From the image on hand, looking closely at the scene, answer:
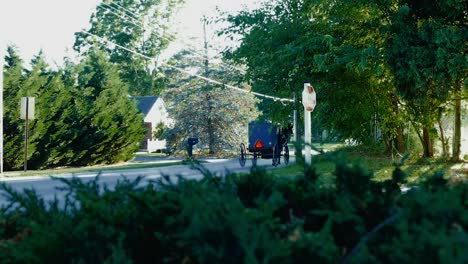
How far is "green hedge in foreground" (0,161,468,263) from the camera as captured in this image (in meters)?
1.91

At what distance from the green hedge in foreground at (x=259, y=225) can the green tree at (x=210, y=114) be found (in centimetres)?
3402

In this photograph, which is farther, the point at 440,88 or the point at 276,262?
the point at 440,88

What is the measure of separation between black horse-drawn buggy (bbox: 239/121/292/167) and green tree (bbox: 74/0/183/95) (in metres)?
30.2

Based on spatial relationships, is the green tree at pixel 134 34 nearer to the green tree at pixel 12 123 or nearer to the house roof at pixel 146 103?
the house roof at pixel 146 103

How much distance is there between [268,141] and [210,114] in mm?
12182

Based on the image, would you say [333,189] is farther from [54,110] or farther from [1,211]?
[54,110]

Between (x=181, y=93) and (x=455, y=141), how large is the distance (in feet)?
67.6

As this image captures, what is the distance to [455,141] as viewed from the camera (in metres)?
21.0

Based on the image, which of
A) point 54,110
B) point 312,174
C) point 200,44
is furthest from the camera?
point 200,44

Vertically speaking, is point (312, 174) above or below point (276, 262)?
above

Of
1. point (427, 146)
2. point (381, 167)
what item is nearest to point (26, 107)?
point (381, 167)

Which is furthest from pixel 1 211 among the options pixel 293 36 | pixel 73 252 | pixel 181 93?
pixel 181 93

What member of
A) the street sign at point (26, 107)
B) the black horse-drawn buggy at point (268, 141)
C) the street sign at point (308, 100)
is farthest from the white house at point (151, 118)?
the street sign at point (308, 100)

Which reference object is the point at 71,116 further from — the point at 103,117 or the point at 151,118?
the point at 151,118
